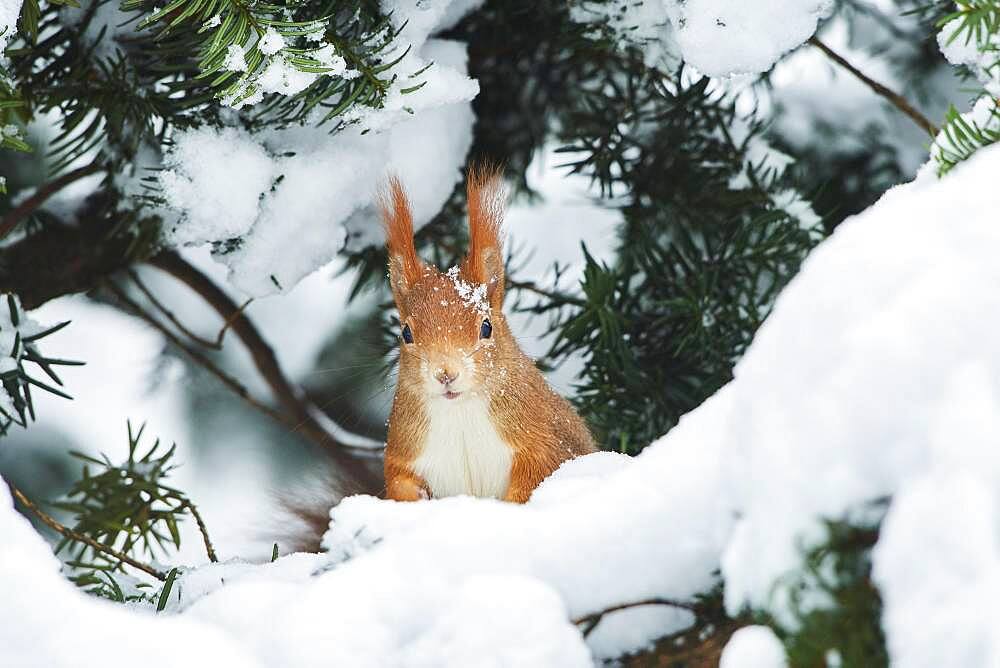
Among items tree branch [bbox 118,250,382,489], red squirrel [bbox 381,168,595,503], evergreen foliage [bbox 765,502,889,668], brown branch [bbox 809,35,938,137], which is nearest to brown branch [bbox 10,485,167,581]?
red squirrel [bbox 381,168,595,503]

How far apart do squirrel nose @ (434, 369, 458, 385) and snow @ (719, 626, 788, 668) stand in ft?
1.84

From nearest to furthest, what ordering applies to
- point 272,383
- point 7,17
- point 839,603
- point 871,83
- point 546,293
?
point 839,603 → point 7,17 → point 871,83 → point 546,293 → point 272,383

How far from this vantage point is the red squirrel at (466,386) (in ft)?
3.62

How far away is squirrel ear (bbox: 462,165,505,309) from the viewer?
1111mm

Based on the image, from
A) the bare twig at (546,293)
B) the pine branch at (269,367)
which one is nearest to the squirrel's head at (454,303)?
the bare twig at (546,293)

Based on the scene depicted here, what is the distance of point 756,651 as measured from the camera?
528mm

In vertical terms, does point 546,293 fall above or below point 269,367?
below

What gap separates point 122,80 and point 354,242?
32cm

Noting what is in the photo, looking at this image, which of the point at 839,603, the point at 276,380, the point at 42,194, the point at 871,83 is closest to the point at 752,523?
the point at 839,603

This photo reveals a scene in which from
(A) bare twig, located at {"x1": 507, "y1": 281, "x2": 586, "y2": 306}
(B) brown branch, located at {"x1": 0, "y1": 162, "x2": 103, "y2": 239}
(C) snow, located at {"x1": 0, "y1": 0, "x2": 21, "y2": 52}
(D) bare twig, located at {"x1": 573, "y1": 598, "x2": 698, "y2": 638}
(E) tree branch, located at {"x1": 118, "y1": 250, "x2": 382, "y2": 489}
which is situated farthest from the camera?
(E) tree branch, located at {"x1": 118, "y1": 250, "x2": 382, "y2": 489}

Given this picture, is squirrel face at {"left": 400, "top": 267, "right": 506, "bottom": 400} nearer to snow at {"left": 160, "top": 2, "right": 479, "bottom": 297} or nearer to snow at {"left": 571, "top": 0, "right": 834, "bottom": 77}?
snow at {"left": 160, "top": 2, "right": 479, "bottom": 297}

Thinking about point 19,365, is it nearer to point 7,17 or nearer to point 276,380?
point 7,17

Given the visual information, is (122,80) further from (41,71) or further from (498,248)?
(498,248)

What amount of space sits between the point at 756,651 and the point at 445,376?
0.58 metres
